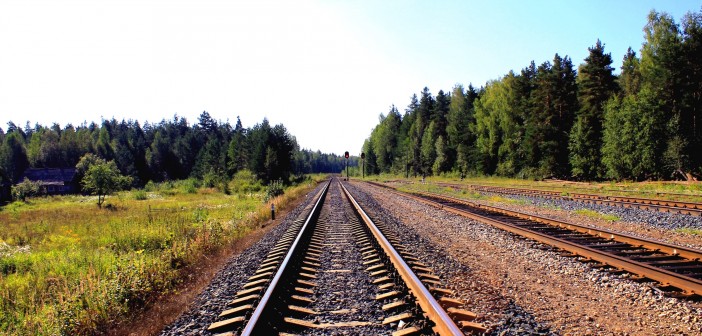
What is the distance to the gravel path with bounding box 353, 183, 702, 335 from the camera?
4301 millimetres

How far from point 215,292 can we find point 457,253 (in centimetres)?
486

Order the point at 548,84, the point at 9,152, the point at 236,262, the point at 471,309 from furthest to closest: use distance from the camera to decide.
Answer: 1. the point at 9,152
2. the point at 548,84
3. the point at 236,262
4. the point at 471,309

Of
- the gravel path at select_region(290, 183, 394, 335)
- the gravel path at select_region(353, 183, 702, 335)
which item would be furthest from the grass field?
the gravel path at select_region(353, 183, 702, 335)

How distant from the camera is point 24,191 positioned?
5225cm

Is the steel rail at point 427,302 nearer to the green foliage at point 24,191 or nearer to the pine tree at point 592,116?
the pine tree at point 592,116

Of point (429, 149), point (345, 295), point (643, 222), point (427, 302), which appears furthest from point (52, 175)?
point (427, 302)

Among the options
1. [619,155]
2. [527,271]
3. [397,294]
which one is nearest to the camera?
[397,294]

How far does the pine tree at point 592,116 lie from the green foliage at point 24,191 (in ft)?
204

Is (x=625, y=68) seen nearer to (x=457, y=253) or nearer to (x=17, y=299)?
(x=457, y=253)

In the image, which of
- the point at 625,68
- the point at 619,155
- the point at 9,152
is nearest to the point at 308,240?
the point at 619,155

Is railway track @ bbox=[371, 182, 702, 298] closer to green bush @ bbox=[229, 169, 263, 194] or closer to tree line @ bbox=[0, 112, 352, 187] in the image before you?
green bush @ bbox=[229, 169, 263, 194]

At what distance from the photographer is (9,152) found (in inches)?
3600

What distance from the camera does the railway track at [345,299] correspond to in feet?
13.7

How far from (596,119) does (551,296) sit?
4001 cm
